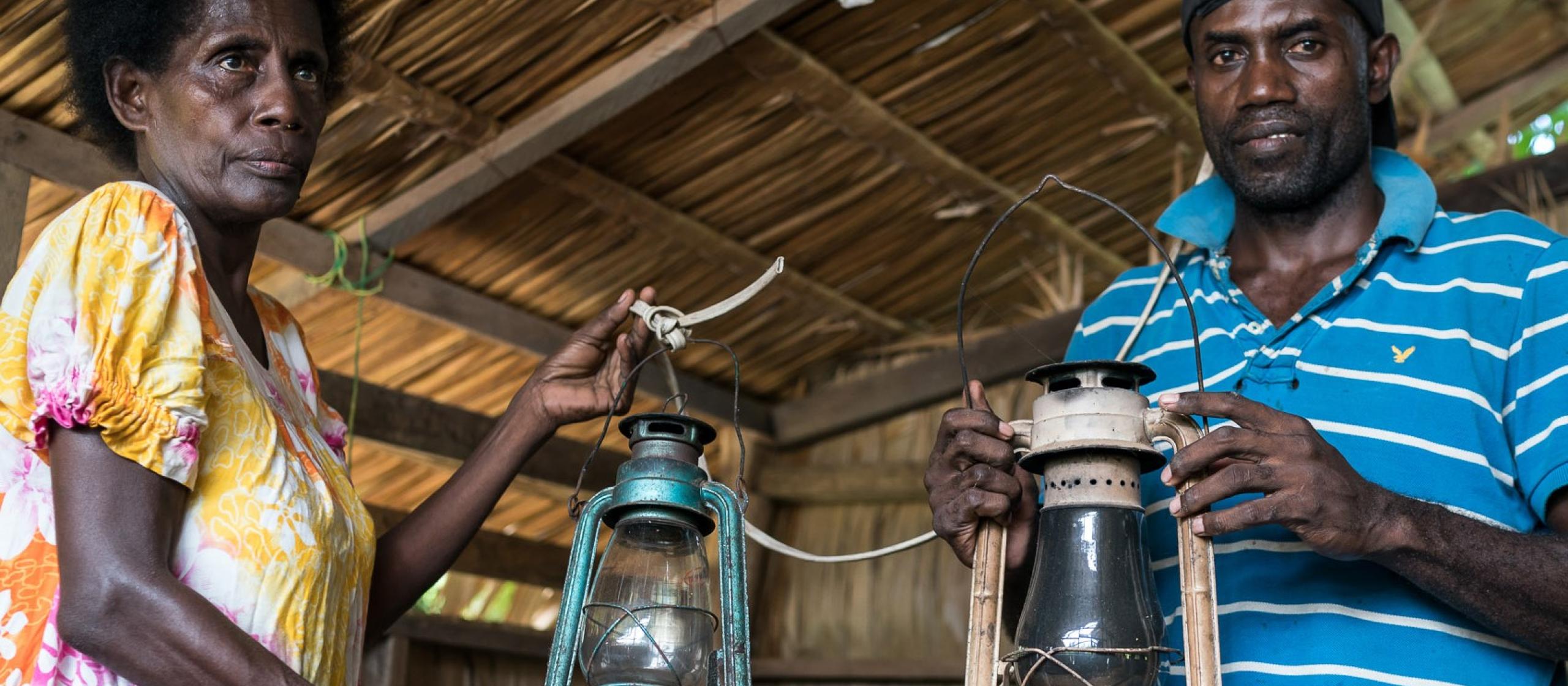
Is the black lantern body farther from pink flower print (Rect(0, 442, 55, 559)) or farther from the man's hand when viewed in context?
pink flower print (Rect(0, 442, 55, 559))

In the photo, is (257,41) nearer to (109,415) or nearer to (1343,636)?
(109,415)

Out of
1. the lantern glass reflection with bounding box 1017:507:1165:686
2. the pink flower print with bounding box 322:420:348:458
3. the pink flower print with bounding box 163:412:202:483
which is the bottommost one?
the lantern glass reflection with bounding box 1017:507:1165:686

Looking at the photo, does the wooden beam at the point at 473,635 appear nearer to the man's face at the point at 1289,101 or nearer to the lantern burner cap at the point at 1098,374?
the man's face at the point at 1289,101

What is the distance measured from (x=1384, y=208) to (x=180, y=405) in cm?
162

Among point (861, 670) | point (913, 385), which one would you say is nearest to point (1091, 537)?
point (861, 670)

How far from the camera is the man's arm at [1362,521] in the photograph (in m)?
1.65

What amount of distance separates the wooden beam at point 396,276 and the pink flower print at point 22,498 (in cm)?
127

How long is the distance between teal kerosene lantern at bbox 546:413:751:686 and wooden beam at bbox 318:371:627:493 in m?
2.15

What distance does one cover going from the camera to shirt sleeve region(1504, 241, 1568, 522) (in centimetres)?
187

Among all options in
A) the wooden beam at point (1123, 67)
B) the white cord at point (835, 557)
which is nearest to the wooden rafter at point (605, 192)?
the wooden beam at point (1123, 67)

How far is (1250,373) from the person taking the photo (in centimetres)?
211

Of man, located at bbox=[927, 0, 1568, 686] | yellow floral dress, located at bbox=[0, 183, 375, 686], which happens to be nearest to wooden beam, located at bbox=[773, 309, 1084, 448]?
man, located at bbox=[927, 0, 1568, 686]

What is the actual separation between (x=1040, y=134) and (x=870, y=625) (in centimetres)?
173

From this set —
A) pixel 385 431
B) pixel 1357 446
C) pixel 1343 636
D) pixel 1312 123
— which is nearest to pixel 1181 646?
pixel 1343 636
